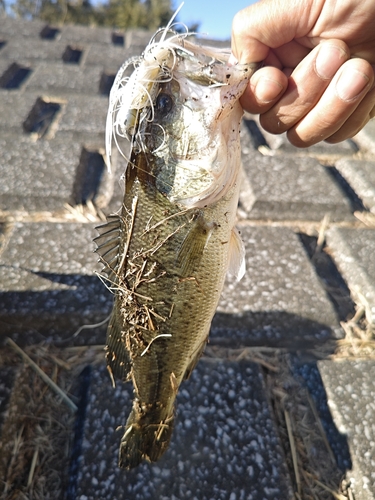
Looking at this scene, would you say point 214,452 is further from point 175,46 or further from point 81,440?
point 175,46

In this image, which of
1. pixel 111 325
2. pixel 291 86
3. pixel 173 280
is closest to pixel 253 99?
pixel 291 86

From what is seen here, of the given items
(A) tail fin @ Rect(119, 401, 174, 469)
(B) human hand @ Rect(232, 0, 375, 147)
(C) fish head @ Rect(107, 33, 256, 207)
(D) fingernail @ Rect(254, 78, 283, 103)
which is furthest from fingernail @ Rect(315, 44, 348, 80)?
(A) tail fin @ Rect(119, 401, 174, 469)

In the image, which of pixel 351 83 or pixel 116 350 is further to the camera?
pixel 116 350

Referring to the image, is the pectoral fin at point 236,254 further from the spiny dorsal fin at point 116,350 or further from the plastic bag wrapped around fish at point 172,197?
the spiny dorsal fin at point 116,350

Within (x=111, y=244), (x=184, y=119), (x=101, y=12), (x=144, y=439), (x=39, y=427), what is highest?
(x=184, y=119)

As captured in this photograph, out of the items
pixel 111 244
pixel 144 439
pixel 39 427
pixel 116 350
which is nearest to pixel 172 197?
pixel 111 244

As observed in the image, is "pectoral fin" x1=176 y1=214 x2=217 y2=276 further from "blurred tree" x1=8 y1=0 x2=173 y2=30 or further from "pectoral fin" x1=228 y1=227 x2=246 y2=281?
"blurred tree" x1=8 y1=0 x2=173 y2=30

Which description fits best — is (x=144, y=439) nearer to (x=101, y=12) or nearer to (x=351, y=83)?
(x=351, y=83)
